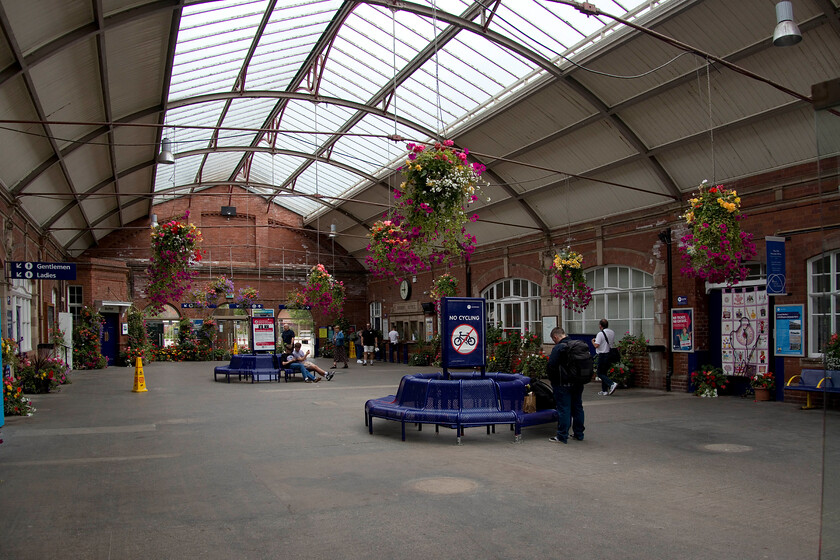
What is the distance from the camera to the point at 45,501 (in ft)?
17.4

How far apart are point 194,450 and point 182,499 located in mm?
2256

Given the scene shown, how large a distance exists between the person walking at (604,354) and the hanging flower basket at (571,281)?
1707mm

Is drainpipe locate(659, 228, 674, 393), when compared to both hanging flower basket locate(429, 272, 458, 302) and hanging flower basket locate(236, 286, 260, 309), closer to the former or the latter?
hanging flower basket locate(429, 272, 458, 302)

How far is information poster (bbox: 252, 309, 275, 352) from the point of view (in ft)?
68.1

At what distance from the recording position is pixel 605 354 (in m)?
14.1

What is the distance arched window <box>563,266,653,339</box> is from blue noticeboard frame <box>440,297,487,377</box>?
8.17 m

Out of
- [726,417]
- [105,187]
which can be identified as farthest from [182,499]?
[105,187]

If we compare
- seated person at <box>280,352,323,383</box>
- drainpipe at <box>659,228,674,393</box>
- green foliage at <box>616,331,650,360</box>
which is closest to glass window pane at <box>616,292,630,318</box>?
green foliage at <box>616,331,650,360</box>

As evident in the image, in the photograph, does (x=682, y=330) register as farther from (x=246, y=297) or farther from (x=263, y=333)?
(x=246, y=297)

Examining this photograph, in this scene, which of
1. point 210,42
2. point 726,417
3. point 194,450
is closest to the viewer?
point 194,450

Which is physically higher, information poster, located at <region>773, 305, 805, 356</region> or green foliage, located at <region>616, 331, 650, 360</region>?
information poster, located at <region>773, 305, 805, 356</region>

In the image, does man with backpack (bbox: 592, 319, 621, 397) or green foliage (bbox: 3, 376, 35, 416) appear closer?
green foliage (bbox: 3, 376, 35, 416)

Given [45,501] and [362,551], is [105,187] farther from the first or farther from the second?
[362,551]

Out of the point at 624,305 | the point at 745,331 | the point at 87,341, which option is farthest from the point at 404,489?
the point at 87,341
